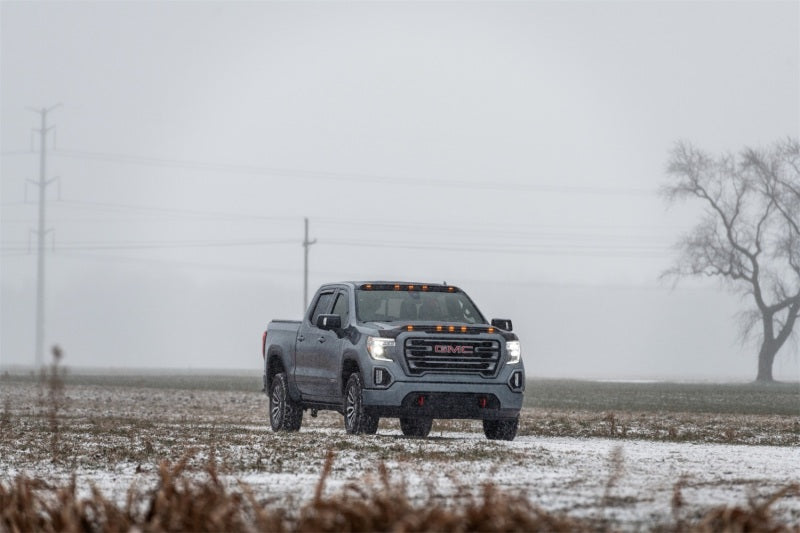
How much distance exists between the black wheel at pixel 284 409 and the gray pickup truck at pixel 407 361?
4cm

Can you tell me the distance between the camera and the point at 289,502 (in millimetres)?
9406

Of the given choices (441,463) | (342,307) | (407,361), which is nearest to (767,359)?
(342,307)

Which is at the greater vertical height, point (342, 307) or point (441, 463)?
point (342, 307)

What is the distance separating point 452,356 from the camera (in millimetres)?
18797

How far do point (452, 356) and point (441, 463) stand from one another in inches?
192

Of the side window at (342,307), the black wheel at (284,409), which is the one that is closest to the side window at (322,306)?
the side window at (342,307)

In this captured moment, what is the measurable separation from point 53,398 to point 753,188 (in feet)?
246

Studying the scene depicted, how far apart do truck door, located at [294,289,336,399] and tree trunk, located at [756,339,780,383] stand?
61762 mm

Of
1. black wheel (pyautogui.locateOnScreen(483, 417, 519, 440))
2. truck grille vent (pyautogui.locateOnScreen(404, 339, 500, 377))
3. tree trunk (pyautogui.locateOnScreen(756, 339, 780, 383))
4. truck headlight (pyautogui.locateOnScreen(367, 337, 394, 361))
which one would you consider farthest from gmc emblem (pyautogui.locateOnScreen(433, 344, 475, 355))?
tree trunk (pyautogui.locateOnScreen(756, 339, 780, 383))

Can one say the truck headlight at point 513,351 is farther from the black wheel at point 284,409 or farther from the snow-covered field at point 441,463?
the black wheel at point 284,409

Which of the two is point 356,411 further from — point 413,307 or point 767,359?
point 767,359

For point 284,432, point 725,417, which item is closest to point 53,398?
point 284,432

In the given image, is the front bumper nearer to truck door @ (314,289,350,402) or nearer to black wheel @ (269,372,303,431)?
truck door @ (314,289,350,402)

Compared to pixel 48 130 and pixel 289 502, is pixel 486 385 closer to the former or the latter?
pixel 289 502
